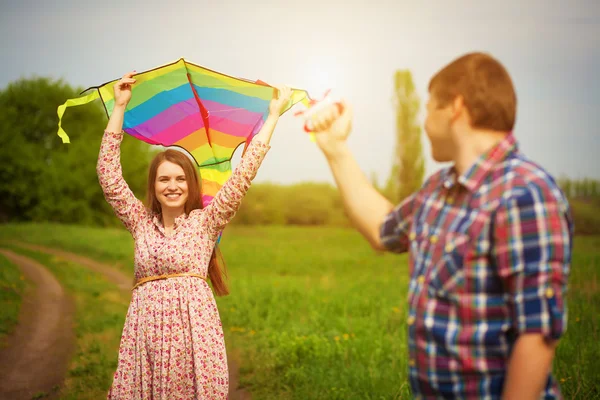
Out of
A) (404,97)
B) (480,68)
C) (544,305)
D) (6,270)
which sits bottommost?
(6,270)

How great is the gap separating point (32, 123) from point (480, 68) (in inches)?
1515

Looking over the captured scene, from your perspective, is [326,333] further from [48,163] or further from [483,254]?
[48,163]

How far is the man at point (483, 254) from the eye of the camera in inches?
64.7

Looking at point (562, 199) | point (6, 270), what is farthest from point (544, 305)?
point (6, 270)

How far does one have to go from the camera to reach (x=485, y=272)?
1.74 m

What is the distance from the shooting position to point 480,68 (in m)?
1.79

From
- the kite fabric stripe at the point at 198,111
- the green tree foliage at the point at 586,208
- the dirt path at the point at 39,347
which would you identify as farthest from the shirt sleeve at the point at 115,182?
the green tree foliage at the point at 586,208

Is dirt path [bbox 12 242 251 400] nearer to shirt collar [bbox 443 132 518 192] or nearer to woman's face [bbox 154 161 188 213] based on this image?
woman's face [bbox 154 161 188 213]

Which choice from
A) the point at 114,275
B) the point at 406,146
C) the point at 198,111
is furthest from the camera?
the point at 406,146

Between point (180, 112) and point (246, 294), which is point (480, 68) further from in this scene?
point (246, 294)

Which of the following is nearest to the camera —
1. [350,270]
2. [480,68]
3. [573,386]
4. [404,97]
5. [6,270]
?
[480,68]

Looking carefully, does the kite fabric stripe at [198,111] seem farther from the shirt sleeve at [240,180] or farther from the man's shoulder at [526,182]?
the man's shoulder at [526,182]

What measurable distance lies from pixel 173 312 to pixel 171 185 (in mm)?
723

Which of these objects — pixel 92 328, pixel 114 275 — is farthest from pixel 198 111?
pixel 114 275
